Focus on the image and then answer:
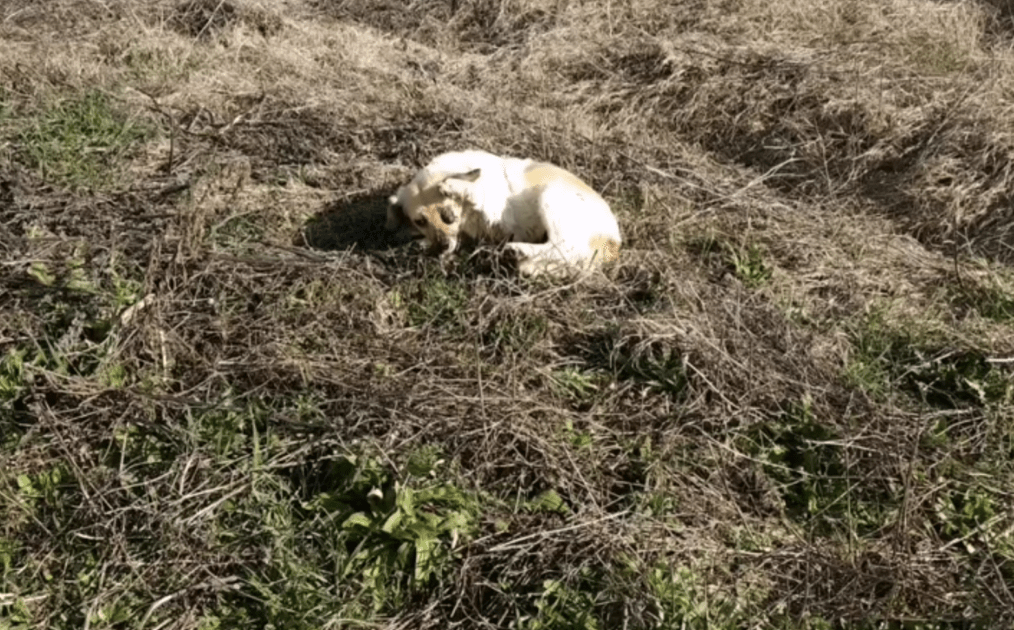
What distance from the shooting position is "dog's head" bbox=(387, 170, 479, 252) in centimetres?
414

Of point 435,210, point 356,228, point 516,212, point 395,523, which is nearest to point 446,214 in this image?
point 435,210

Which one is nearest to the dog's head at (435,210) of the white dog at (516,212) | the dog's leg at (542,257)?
the white dog at (516,212)

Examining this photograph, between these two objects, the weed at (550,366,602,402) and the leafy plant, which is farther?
the weed at (550,366,602,402)

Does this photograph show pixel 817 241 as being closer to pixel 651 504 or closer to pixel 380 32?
pixel 651 504

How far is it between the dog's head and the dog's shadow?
9 cm

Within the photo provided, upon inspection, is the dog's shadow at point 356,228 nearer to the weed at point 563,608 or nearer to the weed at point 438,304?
the weed at point 438,304

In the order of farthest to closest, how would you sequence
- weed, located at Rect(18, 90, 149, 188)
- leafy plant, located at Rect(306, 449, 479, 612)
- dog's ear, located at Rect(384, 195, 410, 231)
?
weed, located at Rect(18, 90, 149, 188) → dog's ear, located at Rect(384, 195, 410, 231) → leafy plant, located at Rect(306, 449, 479, 612)

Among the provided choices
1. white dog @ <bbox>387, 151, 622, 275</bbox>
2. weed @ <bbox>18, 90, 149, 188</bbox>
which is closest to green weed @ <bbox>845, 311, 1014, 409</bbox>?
white dog @ <bbox>387, 151, 622, 275</bbox>

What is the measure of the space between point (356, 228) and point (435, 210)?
1.86 feet

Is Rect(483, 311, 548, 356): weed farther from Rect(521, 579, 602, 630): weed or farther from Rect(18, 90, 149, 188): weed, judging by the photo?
Rect(18, 90, 149, 188): weed

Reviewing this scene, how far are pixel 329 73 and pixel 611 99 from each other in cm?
169

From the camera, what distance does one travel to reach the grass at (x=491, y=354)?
2.92 m

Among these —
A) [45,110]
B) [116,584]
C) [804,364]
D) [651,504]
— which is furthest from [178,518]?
[45,110]

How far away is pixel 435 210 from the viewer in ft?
13.5
